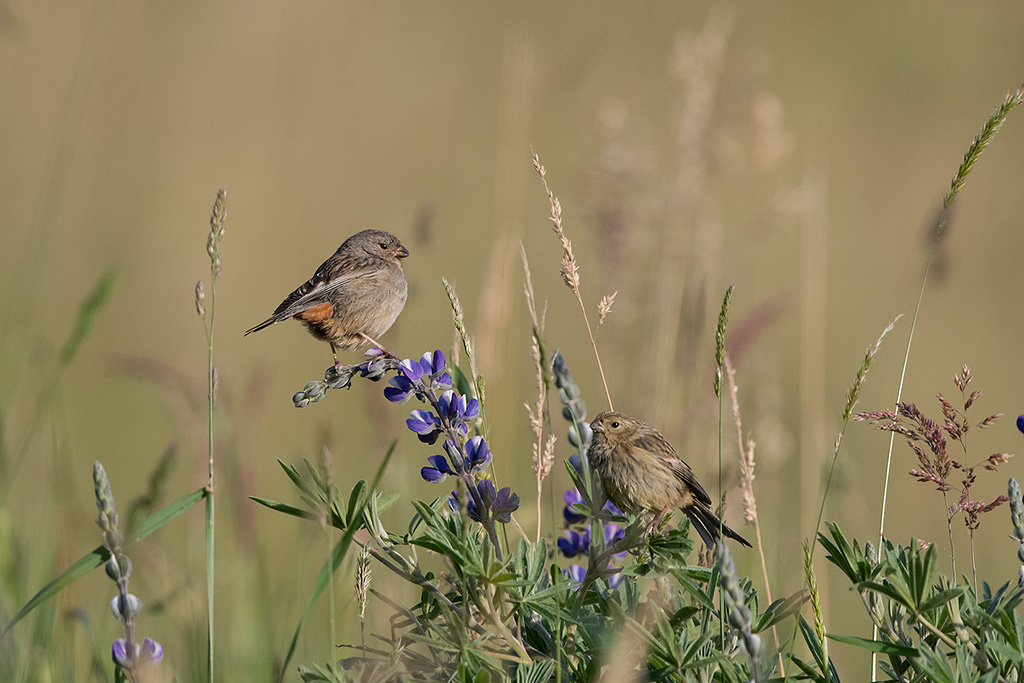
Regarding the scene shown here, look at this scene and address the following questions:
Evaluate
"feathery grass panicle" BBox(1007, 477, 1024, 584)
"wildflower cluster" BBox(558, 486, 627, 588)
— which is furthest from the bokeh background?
"feathery grass panicle" BBox(1007, 477, 1024, 584)

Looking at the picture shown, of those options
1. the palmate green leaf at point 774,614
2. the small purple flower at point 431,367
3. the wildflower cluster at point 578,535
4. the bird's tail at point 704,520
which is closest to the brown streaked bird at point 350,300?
the wildflower cluster at point 578,535

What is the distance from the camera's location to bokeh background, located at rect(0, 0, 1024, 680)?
329 centimetres

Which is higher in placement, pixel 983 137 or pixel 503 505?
pixel 983 137

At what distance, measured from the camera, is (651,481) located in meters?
2.51

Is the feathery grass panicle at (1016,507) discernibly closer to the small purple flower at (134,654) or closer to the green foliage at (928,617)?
the green foliage at (928,617)

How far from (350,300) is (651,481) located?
65.5 inches

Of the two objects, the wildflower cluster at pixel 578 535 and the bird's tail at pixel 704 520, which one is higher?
the bird's tail at pixel 704 520

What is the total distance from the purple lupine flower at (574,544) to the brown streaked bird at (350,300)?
44.5 inches

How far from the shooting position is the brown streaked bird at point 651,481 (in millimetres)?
2475

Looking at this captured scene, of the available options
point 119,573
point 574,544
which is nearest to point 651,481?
point 574,544

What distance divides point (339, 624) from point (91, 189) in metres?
6.29

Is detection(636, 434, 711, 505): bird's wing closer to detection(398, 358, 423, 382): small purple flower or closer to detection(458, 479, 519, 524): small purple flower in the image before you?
detection(458, 479, 519, 524): small purple flower

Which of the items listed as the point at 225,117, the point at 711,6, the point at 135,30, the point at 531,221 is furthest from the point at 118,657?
the point at 711,6

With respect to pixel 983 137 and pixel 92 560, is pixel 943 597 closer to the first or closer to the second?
pixel 983 137
